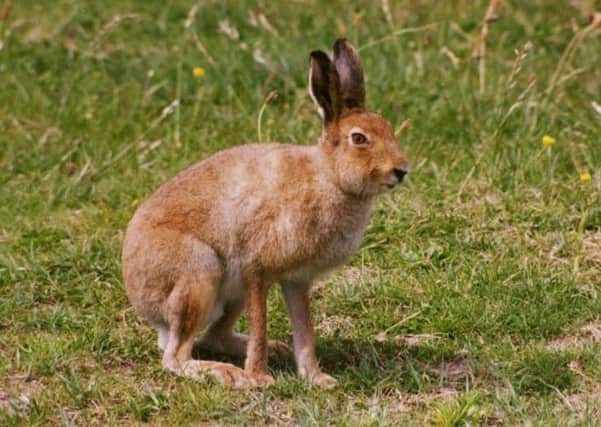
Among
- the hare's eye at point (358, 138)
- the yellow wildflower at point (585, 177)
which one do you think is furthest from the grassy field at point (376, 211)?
the hare's eye at point (358, 138)

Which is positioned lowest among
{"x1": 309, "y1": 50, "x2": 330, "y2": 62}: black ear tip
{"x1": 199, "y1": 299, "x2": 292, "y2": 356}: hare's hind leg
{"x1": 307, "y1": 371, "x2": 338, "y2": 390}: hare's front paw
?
{"x1": 307, "y1": 371, "x2": 338, "y2": 390}: hare's front paw

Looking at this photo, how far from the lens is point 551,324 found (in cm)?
623

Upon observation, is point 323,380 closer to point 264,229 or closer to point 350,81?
point 264,229

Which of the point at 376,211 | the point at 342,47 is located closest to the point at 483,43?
the point at 376,211

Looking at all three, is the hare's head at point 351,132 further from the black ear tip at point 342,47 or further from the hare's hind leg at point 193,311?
the hare's hind leg at point 193,311

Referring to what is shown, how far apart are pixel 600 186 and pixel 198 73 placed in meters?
2.59

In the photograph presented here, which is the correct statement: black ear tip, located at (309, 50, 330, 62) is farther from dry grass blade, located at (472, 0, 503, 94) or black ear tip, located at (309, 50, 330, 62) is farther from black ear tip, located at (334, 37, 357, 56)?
dry grass blade, located at (472, 0, 503, 94)

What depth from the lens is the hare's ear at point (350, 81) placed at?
5840 mm

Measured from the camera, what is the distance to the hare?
5715 mm

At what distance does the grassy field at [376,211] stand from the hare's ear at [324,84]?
3.29 feet

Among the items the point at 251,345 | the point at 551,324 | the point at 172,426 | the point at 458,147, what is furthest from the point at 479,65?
the point at 172,426

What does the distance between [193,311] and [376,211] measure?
1777 millimetres

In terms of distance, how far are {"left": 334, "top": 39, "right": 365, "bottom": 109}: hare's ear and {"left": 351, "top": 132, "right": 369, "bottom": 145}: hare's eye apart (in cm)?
20

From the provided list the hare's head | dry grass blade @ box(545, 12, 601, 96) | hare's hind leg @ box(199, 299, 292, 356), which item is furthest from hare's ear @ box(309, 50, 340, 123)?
dry grass blade @ box(545, 12, 601, 96)
